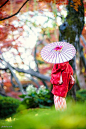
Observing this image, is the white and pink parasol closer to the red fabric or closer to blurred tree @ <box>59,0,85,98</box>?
the red fabric

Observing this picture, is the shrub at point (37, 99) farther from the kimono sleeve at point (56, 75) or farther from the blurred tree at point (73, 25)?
the kimono sleeve at point (56, 75)

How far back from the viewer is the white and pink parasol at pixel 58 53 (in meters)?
2.81

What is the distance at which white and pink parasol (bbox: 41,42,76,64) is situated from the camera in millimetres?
2813

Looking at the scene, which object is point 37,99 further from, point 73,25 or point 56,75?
point 73,25

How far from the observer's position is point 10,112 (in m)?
4.96

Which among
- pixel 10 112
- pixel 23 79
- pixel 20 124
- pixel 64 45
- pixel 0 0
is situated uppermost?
pixel 0 0

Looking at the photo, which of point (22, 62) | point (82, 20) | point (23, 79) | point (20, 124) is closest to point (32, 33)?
point (22, 62)

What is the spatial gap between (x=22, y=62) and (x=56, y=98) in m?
4.41

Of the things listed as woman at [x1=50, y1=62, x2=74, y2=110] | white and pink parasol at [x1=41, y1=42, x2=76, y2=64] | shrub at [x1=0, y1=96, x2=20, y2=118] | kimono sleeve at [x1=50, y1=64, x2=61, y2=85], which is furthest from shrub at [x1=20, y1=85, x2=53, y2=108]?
white and pink parasol at [x1=41, y1=42, x2=76, y2=64]

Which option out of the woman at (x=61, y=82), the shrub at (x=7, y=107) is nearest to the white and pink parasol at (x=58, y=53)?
the woman at (x=61, y=82)

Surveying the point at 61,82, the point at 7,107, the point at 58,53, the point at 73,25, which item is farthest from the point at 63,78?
the point at 7,107

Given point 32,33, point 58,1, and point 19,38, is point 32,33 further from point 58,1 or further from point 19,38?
point 58,1

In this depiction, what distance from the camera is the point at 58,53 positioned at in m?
2.93

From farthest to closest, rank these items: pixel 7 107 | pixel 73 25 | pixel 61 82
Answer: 1. pixel 7 107
2. pixel 73 25
3. pixel 61 82
